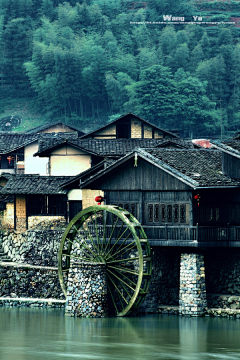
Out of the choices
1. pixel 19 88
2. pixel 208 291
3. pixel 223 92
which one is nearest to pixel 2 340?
pixel 208 291

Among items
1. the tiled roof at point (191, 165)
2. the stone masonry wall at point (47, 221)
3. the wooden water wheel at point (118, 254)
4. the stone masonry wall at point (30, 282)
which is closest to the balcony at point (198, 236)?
the wooden water wheel at point (118, 254)

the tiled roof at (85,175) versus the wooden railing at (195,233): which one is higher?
the tiled roof at (85,175)

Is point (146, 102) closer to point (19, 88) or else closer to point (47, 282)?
point (19, 88)

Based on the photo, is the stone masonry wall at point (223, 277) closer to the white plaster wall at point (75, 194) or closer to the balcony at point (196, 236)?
the balcony at point (196, 236)

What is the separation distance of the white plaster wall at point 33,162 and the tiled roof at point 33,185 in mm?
16236

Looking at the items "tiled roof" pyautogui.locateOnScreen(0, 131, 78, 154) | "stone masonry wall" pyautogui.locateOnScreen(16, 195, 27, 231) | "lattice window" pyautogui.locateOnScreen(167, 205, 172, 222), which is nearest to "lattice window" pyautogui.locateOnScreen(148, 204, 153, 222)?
"lattice window" pyautogui.locateOnScreen(167, 205, 172, 222)

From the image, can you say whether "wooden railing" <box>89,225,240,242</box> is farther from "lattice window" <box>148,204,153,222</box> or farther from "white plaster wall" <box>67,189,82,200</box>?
"white plaster wall" <box>67,189,82,200</box>

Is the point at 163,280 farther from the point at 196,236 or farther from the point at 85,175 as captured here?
the point at 85,175

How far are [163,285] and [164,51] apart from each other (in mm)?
122325

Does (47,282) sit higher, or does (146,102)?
(146,102)

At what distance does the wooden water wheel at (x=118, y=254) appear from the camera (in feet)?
126

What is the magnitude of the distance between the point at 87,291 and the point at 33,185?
13.6m

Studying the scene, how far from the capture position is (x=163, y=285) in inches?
1581

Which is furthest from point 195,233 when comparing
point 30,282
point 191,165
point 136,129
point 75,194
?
point 136,129
